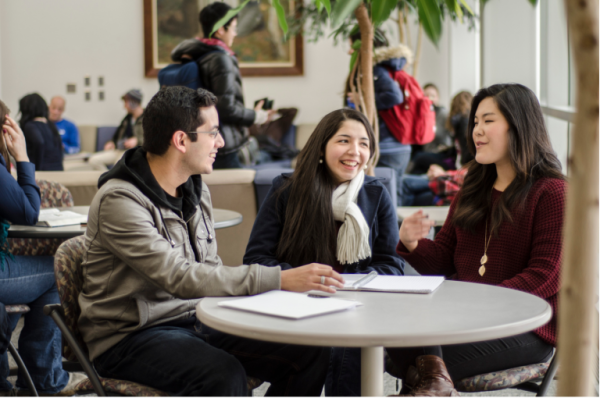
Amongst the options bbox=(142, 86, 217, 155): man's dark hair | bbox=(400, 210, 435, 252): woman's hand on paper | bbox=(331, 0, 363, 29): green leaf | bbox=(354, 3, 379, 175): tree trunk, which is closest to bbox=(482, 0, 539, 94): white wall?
bbox=(354, 3, 379, 175): tree trunk

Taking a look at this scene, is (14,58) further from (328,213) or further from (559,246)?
Result: (559,246)

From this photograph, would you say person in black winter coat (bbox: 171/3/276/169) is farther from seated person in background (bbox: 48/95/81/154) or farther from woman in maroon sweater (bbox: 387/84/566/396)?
seated person in background (bbox: 48/95/81/154)

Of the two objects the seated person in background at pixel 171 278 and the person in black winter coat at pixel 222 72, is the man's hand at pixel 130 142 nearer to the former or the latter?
the person in black winter coat at pixel 222 72

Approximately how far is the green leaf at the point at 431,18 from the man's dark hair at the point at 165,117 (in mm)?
660

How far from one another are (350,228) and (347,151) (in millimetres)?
279

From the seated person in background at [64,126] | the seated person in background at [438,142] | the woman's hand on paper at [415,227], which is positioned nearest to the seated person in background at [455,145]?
the seated person in background at [438,142]

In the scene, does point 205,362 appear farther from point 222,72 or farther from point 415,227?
point 222,72

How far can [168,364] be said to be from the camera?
1.49 metres

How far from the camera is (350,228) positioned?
2.03m

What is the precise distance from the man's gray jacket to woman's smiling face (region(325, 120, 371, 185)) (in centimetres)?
65

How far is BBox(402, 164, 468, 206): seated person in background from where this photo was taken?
14.0ft

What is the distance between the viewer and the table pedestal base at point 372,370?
4.51 feet

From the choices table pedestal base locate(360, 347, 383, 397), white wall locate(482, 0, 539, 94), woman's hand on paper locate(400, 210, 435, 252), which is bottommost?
table pedestal base locate(360, 347, 383, 397)

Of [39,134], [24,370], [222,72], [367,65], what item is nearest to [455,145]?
[222,72]
